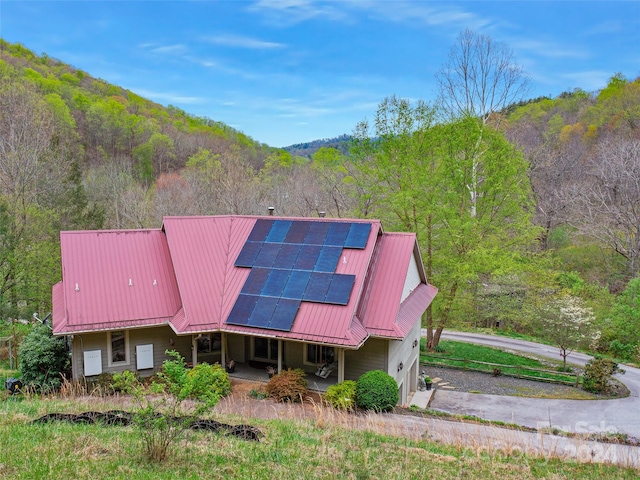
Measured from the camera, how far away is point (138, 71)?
55188 millimetres

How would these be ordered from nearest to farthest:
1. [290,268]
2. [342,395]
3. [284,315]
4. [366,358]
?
[342,395], [284,315], [366,358], [290,268]

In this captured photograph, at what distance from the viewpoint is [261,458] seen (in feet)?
24.8

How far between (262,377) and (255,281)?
3.23 metres

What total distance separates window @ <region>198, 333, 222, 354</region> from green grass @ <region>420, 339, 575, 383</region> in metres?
11.8

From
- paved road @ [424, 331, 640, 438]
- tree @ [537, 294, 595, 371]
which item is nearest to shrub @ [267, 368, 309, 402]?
paved road @ [424, 331, 640, 438]

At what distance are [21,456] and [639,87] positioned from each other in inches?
2527

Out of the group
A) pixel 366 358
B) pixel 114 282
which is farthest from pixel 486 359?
pixel 114 282

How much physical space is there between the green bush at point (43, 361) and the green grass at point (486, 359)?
1648 centimetres

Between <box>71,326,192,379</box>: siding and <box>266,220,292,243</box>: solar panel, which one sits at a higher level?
<box>266,220,292,243</box>: solar panel

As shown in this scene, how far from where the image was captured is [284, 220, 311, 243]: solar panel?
1719 cm

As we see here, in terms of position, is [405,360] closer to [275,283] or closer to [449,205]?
[275,283]

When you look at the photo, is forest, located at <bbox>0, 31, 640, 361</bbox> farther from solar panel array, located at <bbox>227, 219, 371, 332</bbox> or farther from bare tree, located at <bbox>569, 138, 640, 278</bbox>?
solar panel array, located at <bbox>227, 219, 371, 332</bbox>

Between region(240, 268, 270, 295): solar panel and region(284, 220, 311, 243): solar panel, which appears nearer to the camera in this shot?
region(240, 268, 270, 295): solar panel

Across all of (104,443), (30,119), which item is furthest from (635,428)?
(30,119)
